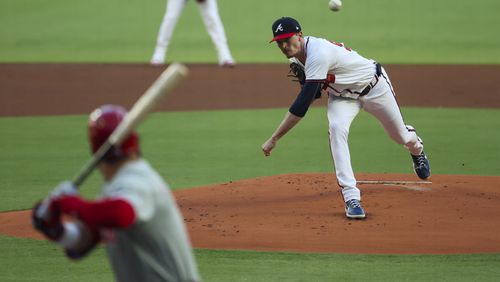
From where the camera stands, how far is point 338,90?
33.1ft

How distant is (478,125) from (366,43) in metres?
9.72

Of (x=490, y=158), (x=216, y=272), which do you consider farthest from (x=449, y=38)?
(x=216, y=272)

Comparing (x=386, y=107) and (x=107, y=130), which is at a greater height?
(x=107, y=130)

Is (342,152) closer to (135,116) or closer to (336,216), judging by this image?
(336,216)

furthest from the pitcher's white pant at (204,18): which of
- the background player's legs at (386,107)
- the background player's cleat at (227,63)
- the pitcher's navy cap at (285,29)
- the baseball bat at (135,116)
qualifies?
the baseball bat at (135,116)

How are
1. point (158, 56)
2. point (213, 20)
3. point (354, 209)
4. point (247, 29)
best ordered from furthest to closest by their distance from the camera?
point (247, 29)
point (158, 56)
point (213, 20)
point (354, 209)

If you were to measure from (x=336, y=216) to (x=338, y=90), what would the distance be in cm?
116

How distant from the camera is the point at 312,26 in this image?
1090 inches

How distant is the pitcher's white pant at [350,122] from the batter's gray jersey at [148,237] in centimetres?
495

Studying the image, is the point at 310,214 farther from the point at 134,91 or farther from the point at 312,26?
the point at 312,26

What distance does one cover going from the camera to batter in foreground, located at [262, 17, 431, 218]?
9586mm

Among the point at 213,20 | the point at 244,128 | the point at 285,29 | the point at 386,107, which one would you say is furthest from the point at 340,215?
the point at 213,20

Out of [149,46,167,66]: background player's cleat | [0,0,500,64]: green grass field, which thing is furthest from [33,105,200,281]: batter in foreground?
[0,0,500,64]: green grass field

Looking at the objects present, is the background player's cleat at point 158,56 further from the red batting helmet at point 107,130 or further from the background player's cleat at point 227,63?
the red batting helmet at point 107,130
